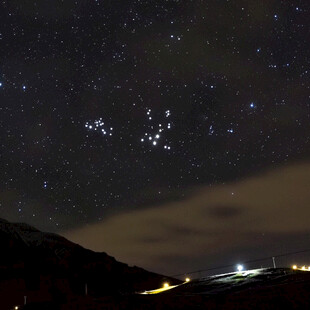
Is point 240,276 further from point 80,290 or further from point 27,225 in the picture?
point 27,225

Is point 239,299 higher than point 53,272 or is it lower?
lower

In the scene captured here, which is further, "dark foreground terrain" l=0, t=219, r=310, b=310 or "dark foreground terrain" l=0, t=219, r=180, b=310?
"dark foreground terrain" l=0, t=219, r=180, b=310

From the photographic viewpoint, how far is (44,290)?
17719 mm

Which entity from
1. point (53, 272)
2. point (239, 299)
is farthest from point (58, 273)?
point (239, 299)

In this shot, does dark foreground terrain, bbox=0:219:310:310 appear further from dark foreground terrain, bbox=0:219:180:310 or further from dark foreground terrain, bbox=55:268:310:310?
dark foreground terrain, bbox=55:268:310:310

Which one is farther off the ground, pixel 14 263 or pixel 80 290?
pixel 14 263

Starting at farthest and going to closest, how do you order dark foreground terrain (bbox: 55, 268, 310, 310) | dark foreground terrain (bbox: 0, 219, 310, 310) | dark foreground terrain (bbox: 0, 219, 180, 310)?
dark foreground terrain (bbox: 0, 219, 180, 310)
dark foreground terrain (bbox: 0, 219, 310, 310)
dark foreground terrain (bbox: 55, 268, 310, 310)

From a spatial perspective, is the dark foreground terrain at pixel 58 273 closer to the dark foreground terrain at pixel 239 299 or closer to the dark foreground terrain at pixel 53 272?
the dark foreground terrain at pixel 53 272

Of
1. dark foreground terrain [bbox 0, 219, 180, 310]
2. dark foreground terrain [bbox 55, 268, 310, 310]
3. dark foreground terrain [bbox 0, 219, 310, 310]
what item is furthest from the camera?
dark foreground terrain [bbox 0, 219, 180, 310]

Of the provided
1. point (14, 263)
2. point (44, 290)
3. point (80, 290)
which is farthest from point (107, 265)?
point (14, 263)

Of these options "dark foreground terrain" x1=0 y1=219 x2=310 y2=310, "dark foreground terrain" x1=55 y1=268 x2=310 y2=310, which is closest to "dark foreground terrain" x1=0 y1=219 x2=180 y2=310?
"dark foreground terrain" x1=0 y1=219 x2=310 y2=310

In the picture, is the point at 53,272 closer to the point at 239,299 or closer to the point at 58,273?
the point at 58,273

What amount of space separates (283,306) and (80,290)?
15806 millimetres

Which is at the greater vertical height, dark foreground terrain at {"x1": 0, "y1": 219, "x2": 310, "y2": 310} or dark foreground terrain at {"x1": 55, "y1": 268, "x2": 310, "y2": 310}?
dark foreground terrain at {"x1": 0, "y1": 219, "x2": 310, "y2": 310}
